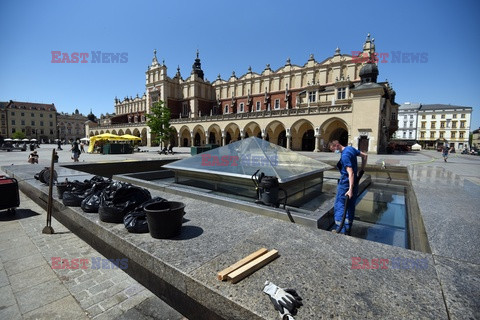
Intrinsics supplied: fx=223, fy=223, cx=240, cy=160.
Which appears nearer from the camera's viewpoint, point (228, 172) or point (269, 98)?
point (228, 172)

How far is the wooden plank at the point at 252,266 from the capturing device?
6.01 feet

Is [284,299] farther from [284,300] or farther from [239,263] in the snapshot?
[239,263]

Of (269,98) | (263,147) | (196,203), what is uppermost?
(269,98)

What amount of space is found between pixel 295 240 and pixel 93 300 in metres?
2.29

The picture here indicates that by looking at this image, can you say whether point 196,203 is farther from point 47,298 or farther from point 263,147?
point 263,147

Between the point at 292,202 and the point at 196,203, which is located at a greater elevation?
the point at 196,203

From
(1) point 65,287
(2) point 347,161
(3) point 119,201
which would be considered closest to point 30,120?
(3) point 119,201

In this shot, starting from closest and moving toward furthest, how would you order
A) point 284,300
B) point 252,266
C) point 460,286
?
point 284,300
point 460,286
point 252,266

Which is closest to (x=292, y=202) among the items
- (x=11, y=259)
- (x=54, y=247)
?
(x=54, y=247)

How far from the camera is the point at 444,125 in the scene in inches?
2653

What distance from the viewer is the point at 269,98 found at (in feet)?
133

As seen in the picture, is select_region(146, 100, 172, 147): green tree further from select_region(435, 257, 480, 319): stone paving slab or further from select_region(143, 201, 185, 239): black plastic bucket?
select_region(435, 257, 480, 319): stone paving slab

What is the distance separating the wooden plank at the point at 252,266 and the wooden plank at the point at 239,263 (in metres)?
0.04

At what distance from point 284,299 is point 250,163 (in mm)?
5206
